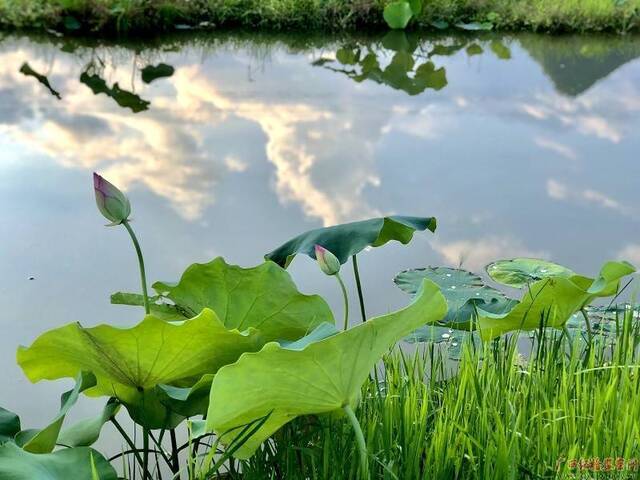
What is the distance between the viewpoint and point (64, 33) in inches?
183

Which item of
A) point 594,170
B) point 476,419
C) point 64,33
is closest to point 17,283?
point 476,419

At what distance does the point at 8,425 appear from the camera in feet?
3.19

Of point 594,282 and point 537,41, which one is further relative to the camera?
point 537,41

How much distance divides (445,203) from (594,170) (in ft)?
2.04

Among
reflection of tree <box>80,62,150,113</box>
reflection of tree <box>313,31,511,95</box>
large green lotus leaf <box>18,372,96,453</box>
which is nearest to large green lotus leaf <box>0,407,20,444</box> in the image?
large green lotus leaf <box>18,372,96,453</box>

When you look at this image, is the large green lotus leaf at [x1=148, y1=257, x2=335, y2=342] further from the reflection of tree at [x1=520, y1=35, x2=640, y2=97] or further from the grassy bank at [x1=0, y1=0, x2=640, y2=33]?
the grassy bank at [x1=0, y1=0, x2=640, y2=33]

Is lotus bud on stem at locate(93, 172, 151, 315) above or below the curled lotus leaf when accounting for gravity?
above

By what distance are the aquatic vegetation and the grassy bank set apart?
3.86 meters

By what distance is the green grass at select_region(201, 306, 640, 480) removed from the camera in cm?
95

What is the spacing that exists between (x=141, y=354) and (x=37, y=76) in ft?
9.91

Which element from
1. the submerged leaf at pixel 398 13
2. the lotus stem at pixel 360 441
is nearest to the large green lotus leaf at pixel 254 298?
the lotus stem at pixel 360 441

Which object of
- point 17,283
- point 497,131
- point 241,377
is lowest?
point 17,283

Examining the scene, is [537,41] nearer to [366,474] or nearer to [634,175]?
[634,175]

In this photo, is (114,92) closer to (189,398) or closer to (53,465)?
(189,398)
